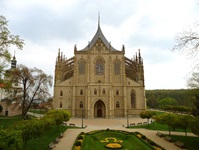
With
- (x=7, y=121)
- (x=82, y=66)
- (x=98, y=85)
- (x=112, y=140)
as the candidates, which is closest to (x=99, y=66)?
(x=82, y=66)

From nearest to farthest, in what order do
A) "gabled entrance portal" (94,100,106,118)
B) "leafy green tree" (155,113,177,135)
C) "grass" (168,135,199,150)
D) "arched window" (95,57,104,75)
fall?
"grass" (168,135,199,150)
"leafy green tree" (155,113,177,135)
"gabled entrance portal" (94,100,106,118)
"arched window" (95,57,104,75)

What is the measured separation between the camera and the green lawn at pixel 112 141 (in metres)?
18.0

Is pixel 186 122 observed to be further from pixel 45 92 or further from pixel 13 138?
pixel 45 92

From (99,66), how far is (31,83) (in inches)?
780

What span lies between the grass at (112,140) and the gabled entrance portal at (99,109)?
2144 cm

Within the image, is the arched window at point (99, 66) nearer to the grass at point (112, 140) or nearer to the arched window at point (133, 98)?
the arched window at point (133, 98)

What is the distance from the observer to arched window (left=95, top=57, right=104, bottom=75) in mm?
47906

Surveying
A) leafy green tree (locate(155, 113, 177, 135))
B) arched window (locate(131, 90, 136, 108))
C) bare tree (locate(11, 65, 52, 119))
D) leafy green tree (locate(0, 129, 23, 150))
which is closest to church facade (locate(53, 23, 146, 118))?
arched window (locate(131, 90, 136, 108))

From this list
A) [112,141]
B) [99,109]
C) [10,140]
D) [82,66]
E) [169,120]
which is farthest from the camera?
[82,66]

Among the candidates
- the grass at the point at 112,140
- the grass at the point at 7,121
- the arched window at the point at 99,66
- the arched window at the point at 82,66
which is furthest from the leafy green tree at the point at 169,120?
the arched window at the point at 82,66

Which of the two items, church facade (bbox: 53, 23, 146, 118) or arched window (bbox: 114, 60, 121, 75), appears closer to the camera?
church facade (bbox: 53, 23, 146, 118)

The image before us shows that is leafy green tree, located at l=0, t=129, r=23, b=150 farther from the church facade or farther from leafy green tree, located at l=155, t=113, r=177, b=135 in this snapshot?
the church facade

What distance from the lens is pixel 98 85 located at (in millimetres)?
45312

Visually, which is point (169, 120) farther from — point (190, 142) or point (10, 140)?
point (10, 140)
